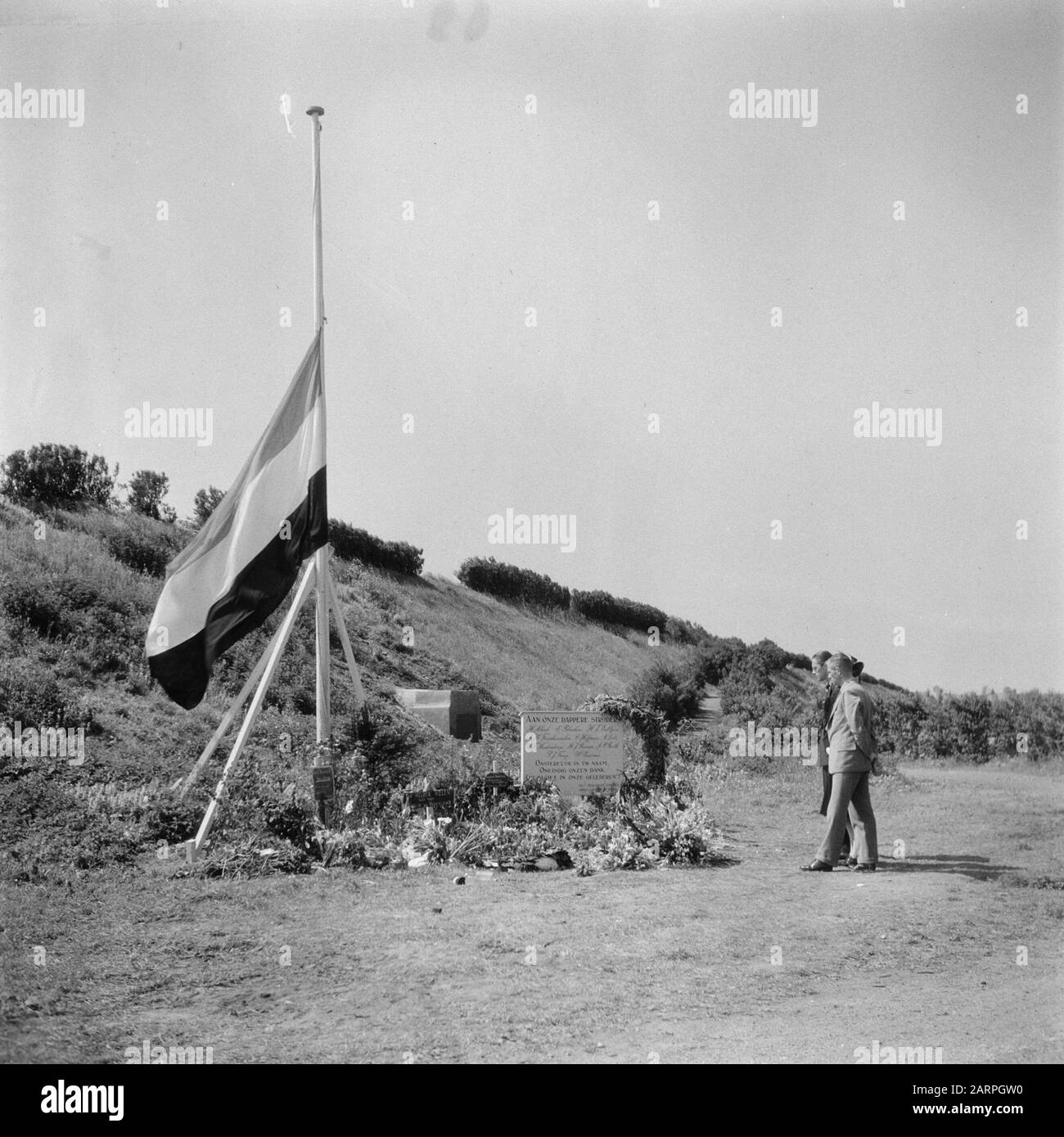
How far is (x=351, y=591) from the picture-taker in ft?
65.4

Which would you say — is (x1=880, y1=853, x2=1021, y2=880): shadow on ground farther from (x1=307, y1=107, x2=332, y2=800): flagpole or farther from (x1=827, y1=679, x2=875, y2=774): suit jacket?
(x1=307, y1=107, x2=332, y2=800): flagpole

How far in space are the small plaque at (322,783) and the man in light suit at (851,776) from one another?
4.40 m

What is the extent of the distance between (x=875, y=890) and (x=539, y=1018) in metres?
3.51

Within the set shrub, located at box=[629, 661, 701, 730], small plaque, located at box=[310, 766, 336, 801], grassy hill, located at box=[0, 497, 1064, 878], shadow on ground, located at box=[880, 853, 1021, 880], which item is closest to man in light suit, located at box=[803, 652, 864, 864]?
shadow on ground, located at box=[880, 853, 1021, 880]

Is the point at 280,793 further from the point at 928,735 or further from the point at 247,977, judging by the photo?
the point at 928,735

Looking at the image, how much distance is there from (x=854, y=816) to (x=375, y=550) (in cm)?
1512

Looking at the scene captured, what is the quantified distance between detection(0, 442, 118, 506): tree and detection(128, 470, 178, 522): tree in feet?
2.11

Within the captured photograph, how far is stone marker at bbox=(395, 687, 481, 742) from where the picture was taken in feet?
46.3

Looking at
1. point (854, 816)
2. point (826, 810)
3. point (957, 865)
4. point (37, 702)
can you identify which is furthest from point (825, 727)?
point (37, 702)

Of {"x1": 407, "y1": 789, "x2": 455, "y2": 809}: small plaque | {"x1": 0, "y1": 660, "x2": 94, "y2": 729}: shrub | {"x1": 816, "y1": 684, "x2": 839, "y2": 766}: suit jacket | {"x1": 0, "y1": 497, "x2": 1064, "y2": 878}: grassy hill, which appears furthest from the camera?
{"x1": 0, "y1": 660, "x2": 94, "y2": 729}: shrub

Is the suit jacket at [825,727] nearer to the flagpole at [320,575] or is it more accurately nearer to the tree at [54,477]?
the flagpole at [320,575]

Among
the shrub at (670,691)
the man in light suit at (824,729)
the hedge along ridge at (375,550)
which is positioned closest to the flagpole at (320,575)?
the man in light suit at (824,729)
